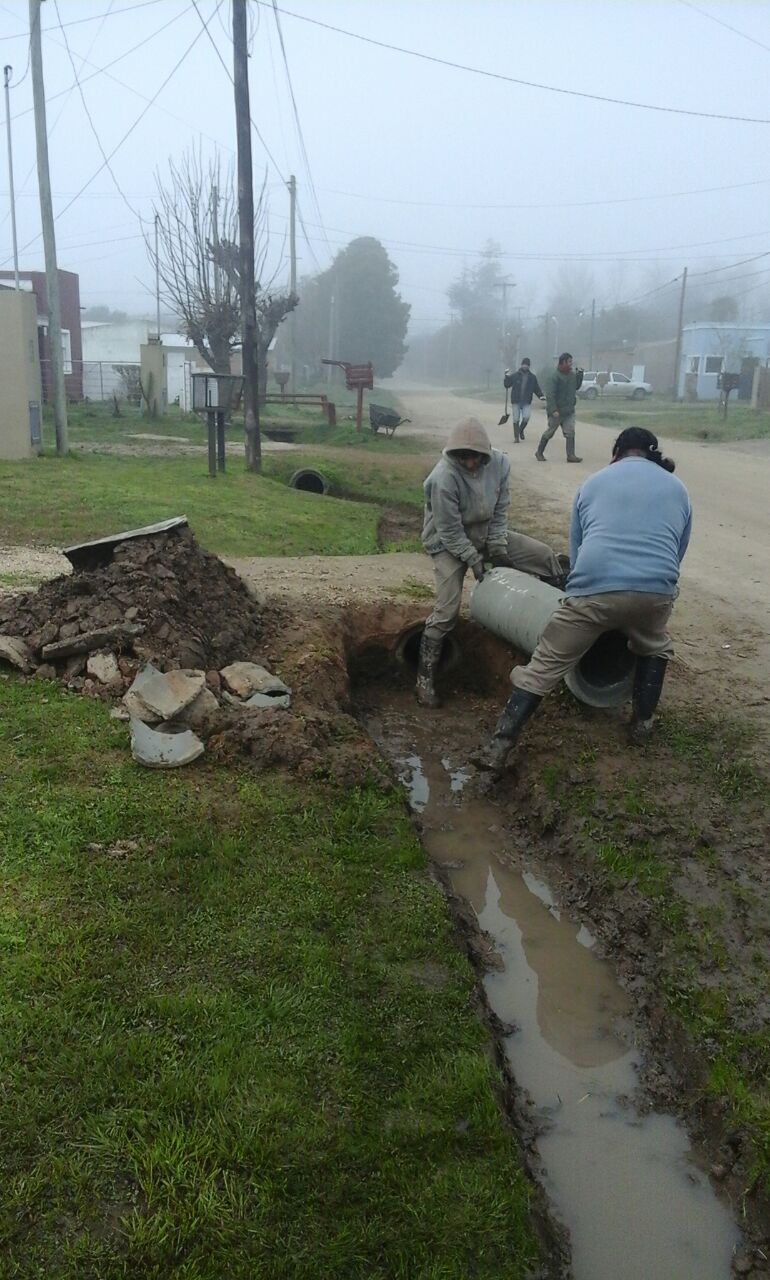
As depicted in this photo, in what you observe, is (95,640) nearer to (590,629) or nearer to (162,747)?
(162,747)

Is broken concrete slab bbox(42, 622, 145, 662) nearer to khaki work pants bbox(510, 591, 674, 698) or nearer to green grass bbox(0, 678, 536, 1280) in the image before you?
green grass bbox(0, 678, 536, 1280)

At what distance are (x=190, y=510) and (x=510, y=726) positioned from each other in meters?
7.02

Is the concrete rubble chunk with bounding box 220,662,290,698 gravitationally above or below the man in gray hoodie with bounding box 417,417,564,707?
below

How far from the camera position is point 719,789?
5.02 metres

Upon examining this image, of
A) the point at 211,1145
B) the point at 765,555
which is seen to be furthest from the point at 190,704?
the point at 765,555

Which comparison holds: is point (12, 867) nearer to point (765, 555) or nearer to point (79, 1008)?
point (79, 1008)

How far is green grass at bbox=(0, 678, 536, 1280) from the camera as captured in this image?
2580 mm

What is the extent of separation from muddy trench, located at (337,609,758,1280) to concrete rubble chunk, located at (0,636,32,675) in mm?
2271

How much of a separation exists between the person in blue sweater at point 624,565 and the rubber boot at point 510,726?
19 mm

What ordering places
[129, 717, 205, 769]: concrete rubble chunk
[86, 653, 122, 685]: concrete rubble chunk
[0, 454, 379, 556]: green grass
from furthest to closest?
[0, 454, 379, 556]: green grass, [86, 653, 122, 685]: concrete rubble chunk, [129, 717, 205, 769]: concrete rubble chunk

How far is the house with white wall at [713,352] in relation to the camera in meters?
52.4

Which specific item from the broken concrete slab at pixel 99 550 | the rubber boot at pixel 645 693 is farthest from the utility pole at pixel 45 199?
the rubber boot at pixel 645 693

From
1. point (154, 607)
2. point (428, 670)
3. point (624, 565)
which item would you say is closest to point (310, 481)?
point (428, 670)

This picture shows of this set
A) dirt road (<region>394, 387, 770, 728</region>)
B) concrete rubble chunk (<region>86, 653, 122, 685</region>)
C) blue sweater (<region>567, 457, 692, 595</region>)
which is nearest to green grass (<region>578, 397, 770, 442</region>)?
dirt road (<region>394, 387, 770, 728</region>)
